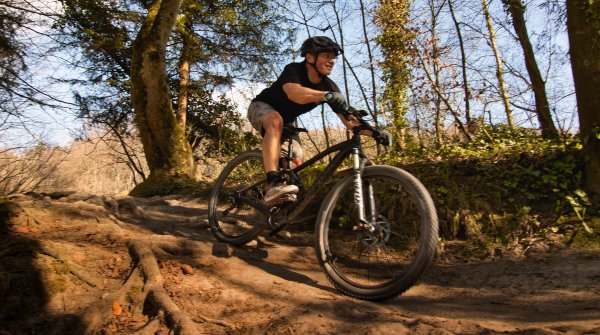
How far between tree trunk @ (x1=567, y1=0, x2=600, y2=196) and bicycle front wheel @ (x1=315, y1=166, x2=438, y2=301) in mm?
2035

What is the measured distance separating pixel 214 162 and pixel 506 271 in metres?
15.4

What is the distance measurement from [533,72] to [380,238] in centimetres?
632

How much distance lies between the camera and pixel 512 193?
15.7 ft

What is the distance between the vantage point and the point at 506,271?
384 centimetres

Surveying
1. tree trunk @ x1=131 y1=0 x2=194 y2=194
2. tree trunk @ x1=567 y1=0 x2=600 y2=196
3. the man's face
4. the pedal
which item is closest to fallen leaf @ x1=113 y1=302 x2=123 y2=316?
the pedal

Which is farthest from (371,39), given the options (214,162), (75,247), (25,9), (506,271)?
(75,247)

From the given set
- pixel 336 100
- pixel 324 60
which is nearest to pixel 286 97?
pixel 324 60

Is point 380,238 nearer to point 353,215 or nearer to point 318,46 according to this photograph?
point 353,215

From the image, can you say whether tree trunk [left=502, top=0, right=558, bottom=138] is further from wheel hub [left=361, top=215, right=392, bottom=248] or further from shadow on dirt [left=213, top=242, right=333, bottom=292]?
shadow on dirt [left=213, top=242, right=333, bottom=292]

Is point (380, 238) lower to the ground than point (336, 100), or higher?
lower

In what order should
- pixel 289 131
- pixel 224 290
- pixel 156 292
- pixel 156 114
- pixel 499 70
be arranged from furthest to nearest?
pixel 499 70 < pixel 156 114 < pixel 289 131 < pixel 224 290 < pixel 156 292

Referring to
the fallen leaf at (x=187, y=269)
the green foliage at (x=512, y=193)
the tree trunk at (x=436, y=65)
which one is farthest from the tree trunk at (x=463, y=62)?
the fallen leaf at (x=187, y=269)

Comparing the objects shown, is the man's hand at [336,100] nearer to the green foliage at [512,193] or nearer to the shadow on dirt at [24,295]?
the green foliage at [512,193]

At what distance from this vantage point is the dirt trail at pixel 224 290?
97.6 inches
